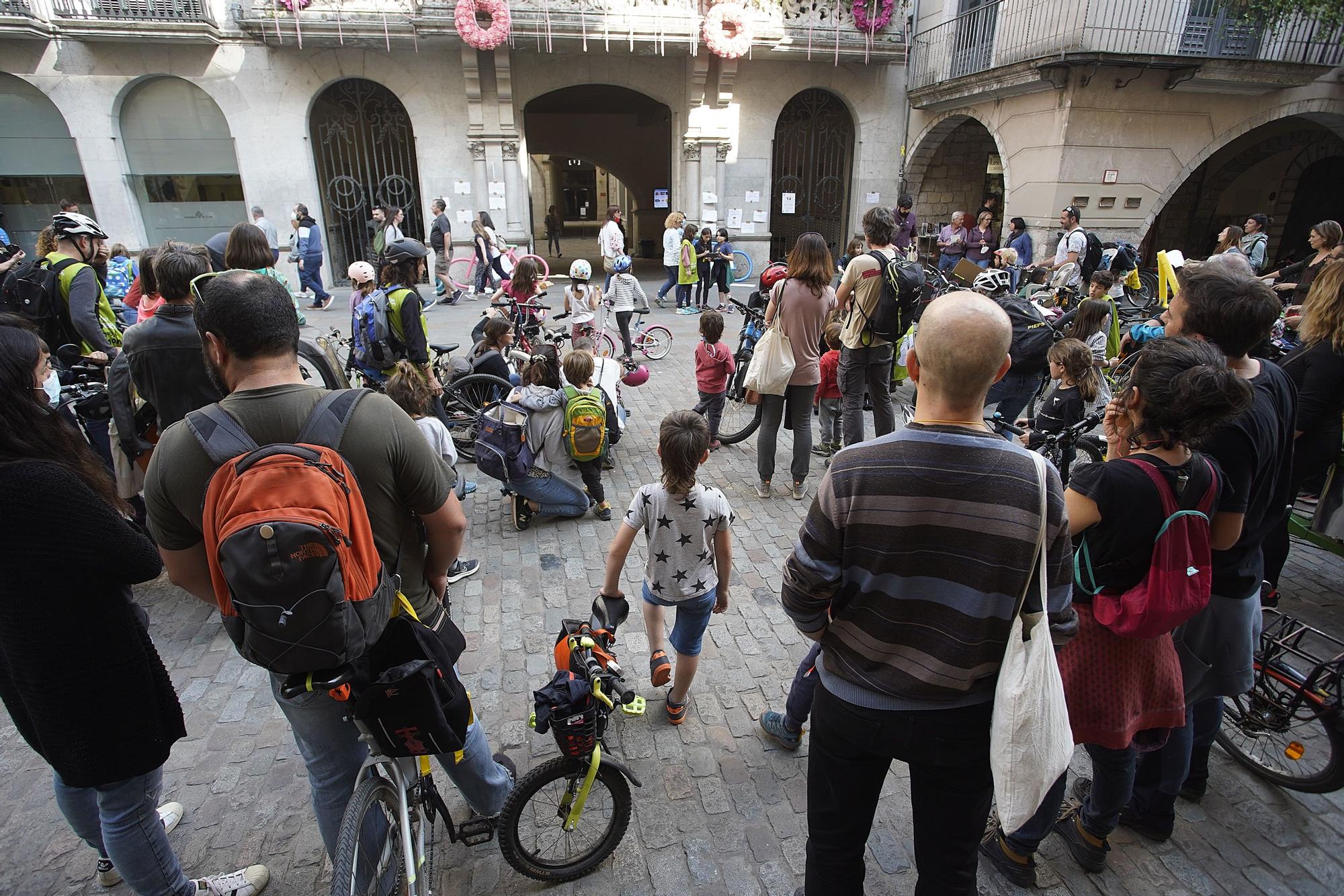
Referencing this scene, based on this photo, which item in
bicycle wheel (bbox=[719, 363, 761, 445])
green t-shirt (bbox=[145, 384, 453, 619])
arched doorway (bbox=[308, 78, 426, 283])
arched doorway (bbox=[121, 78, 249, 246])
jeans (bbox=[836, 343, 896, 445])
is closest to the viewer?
green t-shirt (bbox=[145, 384, 453, 619])

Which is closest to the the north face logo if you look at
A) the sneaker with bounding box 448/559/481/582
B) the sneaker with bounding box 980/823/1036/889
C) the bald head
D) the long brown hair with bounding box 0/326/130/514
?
the long brown hair with bounding box 0/326/130/514

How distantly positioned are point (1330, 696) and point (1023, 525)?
225cm

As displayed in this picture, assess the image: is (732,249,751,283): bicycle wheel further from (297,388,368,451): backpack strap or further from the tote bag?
the tote bag

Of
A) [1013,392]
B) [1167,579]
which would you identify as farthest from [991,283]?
[1167,579]

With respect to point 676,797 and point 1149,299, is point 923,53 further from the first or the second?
point 676,797

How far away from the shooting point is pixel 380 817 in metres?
2.07

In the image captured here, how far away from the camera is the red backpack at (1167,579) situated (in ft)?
6.55

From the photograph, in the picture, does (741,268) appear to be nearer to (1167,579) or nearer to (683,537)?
(683,537)

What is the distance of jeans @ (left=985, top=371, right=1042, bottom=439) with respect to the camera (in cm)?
600

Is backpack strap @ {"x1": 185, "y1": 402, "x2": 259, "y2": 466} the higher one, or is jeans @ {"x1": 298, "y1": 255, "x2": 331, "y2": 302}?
backpack strap @ {"x1": 185, "y1": 402, "x2": 259, "y2": 466}

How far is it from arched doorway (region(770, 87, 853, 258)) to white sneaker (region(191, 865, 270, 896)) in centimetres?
1695

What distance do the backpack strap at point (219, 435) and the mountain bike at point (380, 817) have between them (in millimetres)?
557

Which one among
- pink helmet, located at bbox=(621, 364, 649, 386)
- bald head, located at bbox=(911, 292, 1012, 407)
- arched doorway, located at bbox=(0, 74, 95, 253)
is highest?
arched doorway, located at bbox=(0, 74, 95, 253)

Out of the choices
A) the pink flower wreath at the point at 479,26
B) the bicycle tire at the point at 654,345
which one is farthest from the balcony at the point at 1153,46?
the pink flower wreath at the point at 479,26
